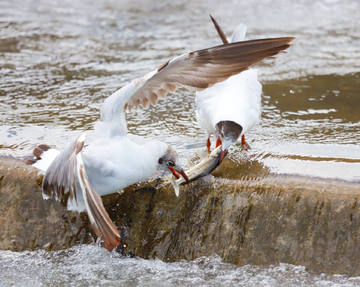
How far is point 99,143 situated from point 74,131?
137cm

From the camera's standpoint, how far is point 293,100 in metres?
5.87

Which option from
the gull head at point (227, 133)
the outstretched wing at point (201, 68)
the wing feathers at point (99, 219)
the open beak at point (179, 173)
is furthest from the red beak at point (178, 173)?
the wing feathers at point (99, 219)

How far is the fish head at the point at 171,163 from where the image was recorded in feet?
10.8

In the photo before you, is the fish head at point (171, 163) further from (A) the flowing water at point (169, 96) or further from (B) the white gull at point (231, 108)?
(A) the flowing water at point (169, 96)

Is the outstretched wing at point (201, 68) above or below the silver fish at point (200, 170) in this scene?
above

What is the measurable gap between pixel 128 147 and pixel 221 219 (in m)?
0.91

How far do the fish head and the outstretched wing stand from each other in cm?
49

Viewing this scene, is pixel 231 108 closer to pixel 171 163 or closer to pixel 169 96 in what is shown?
pixel 171 163

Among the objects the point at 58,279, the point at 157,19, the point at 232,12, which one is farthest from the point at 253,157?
the point at 232,12

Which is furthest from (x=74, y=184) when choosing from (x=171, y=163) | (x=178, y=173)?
(x=178, y=173)

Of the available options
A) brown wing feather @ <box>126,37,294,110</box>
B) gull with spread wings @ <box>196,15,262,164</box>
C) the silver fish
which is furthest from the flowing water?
brown wing feather @ <box>126,37,294,110</box>

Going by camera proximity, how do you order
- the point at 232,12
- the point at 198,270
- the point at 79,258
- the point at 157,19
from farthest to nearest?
the point at 232,12
the point at 157,19
the point at 79,258
the point at 198,270

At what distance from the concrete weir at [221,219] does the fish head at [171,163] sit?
235mm

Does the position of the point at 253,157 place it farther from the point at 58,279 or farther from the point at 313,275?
the point at 58,279
